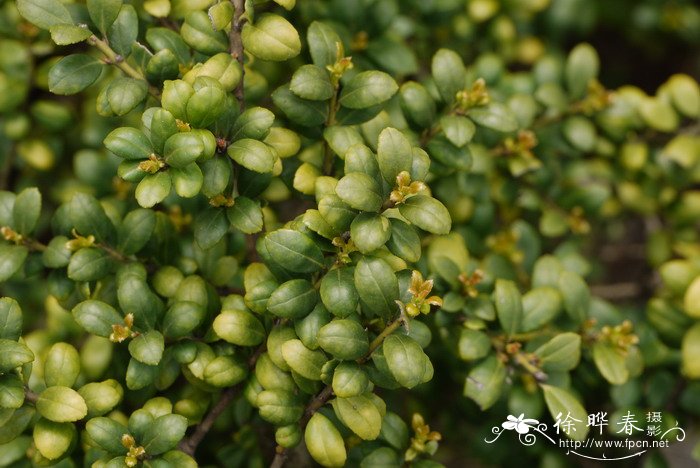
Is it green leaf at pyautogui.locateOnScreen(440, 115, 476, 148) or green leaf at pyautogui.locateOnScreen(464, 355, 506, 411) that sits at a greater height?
green leaf at pyautogui.locateOnScreen(440, 115, 476, 148)

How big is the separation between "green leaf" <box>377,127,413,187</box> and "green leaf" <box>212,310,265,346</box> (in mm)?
441

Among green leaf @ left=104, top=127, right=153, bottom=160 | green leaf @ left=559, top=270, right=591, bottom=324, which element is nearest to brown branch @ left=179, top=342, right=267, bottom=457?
green leaf @ left=104, top=127, right=153, bottom=160

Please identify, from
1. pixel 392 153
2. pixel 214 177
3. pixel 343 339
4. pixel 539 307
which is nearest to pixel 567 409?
pixel 539 307

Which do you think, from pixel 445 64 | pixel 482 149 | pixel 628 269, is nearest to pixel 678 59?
pixel 628 269

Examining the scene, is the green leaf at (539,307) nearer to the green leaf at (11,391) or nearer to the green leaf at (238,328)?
the green leaf at (238,328)

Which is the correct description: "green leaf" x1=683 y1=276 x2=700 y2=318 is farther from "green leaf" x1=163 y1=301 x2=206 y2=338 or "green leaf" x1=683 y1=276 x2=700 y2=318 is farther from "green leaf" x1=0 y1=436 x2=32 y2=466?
"green leaf" x1=0 y1=436 x2=32 y2=466

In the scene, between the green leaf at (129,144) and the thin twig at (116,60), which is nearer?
the green leaf at (129,144)

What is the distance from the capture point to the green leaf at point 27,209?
1572 mm

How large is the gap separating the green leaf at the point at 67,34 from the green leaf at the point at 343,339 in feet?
2.52

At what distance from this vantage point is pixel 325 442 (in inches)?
54.7

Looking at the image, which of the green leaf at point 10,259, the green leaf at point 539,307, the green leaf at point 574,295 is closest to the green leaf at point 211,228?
the green leaf at point 10,259

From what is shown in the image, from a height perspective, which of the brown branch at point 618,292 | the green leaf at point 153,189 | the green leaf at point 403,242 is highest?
the green leaf at point 153,189

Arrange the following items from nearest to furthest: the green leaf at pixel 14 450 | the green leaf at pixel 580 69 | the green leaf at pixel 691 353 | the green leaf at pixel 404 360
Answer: the green leaf at pixel 404 360 < the green leaf at pixel 14 450 < the green leaf at pixel 691 353 < the green leaf at pixel 580 69

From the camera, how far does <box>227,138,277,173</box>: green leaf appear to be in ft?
4.33
